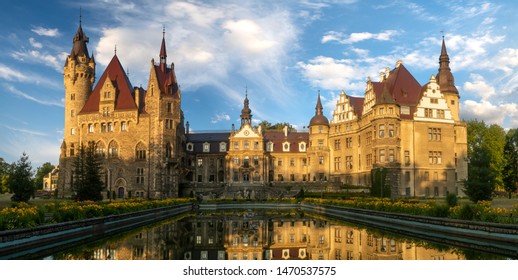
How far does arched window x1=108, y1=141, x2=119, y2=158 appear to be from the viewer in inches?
2318

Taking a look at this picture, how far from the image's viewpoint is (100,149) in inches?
2334

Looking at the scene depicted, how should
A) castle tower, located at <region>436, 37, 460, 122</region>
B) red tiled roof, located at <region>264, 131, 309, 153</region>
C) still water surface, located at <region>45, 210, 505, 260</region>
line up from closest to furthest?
still water surface, located at <region>45, 210, 505, 260</region>
castle tower, located at <region>436, 37, 460, 122</region>
red tiled roof, located at <region>264, 131, 309, 153</region>

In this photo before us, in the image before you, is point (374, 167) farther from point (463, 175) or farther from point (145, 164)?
point (145, 164)

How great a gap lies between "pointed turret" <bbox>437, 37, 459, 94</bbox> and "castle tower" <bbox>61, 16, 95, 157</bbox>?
48.0 m

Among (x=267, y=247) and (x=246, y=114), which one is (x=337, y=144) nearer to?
(x=246, y=114)

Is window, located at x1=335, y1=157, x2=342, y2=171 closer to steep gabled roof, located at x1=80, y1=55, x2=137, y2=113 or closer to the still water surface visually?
steep gabled roof, located at x1=80, y1=55, x2=137, y2=113

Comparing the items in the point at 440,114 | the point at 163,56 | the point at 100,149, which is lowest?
the point at 100,149

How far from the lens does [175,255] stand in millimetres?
14273

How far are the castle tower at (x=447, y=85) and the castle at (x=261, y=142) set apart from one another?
123 millimetres

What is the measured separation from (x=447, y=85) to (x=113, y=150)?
4461 cm

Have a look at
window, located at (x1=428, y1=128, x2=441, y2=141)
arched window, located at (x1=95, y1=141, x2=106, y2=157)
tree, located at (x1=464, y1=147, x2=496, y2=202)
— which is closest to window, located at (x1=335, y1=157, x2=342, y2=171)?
window, located at (x1=428, y1=128, x2=441, y2=141)

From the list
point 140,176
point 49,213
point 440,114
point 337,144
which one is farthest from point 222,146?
point 49,213

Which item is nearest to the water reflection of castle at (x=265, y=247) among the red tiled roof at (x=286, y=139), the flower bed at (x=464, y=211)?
the flower bed at (x=464, y=211)
